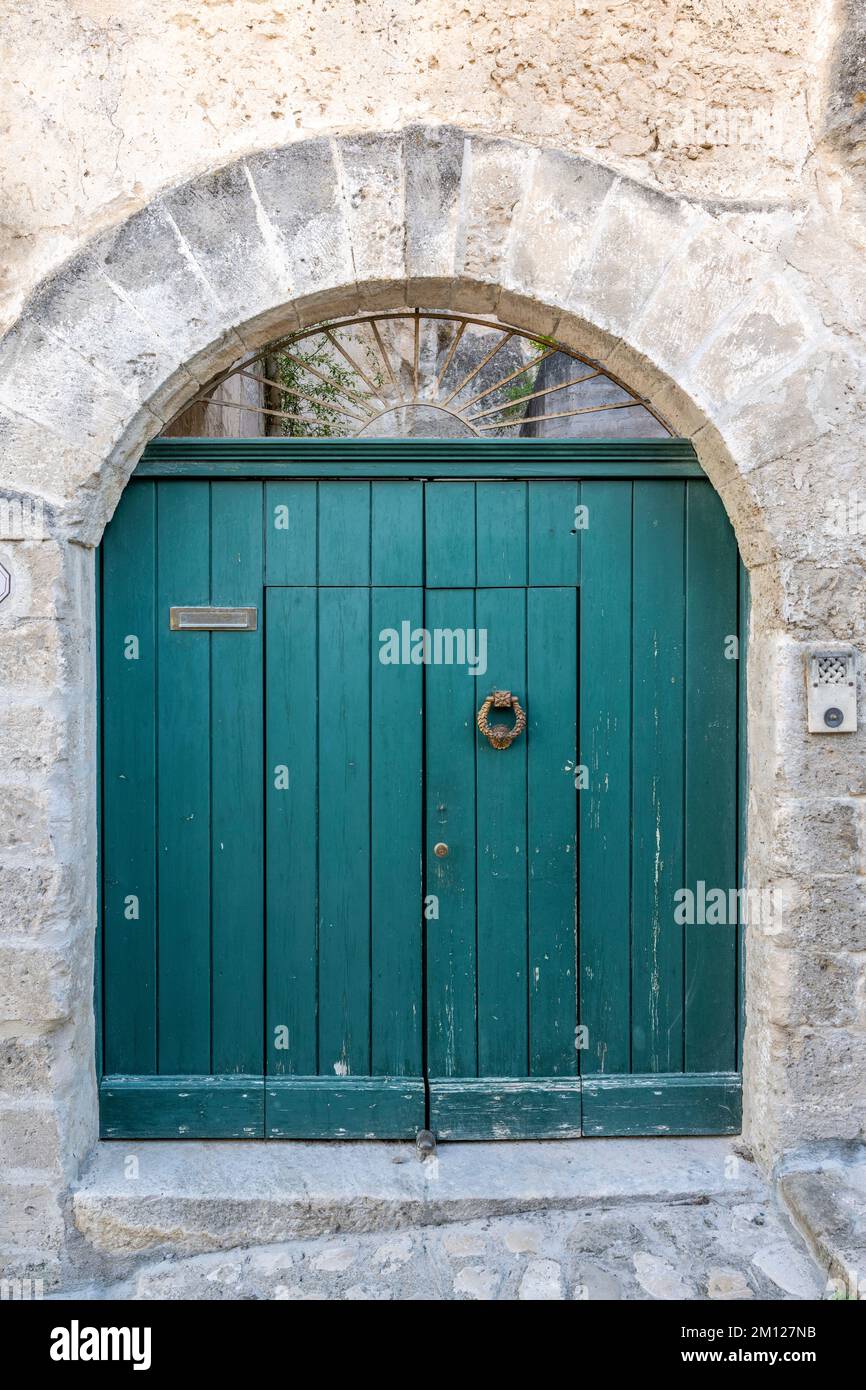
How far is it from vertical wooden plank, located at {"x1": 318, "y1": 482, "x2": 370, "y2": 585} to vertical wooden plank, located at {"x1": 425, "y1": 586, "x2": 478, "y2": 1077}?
0.24 meters

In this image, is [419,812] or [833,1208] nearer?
[833,1208]

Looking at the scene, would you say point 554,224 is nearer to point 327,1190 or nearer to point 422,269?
point 422,269

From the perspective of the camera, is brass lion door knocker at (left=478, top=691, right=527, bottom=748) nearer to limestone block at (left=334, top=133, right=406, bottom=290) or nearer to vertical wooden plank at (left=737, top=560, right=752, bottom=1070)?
vertical wooden plank at (left=737, top=560, right=752, bottom=1070)

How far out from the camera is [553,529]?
9.18 feet

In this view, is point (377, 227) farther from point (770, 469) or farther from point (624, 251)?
point (770, 469)

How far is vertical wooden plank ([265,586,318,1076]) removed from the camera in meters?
2.79

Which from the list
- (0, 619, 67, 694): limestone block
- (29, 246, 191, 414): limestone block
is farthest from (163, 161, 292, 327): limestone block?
(0, 619, 67, 694): limestone block

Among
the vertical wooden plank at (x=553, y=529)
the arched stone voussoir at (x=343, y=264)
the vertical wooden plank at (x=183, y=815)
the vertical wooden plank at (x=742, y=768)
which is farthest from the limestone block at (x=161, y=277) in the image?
the vertical wooden plank at (x=742, y=768)

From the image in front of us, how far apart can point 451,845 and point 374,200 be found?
1905mm

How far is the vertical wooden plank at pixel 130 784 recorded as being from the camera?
9.07ft

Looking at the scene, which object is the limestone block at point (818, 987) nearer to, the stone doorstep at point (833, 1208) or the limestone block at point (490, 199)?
the stone doorstep at point (833, 1208)

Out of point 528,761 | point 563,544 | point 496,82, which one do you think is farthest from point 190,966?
point 496,82

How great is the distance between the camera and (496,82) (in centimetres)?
255

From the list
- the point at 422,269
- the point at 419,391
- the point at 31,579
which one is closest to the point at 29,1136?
the point at 31,579
